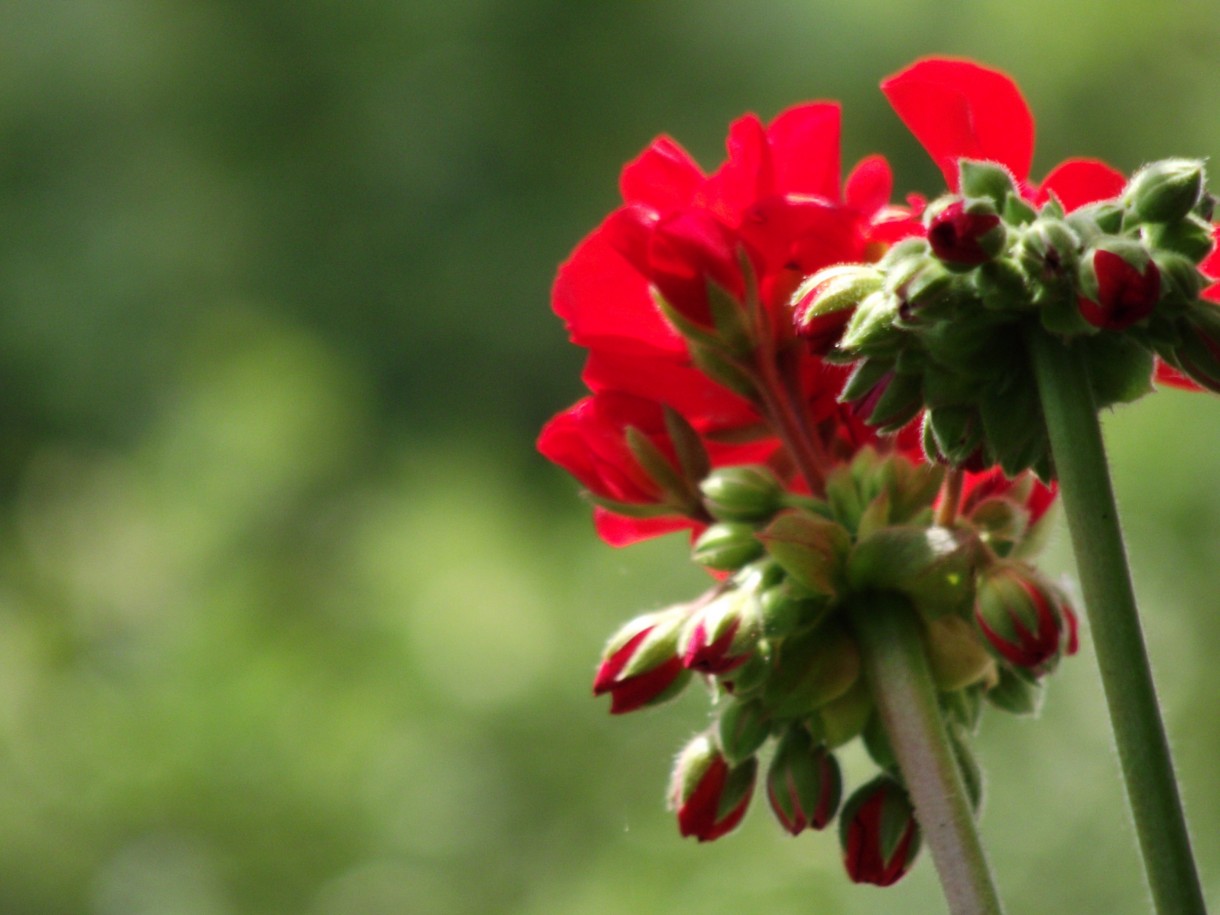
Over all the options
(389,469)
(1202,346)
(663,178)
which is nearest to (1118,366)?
(1202,346)

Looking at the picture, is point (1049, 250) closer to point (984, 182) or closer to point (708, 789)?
point (984, 182)

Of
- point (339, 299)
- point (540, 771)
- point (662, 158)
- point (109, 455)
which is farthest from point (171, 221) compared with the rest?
point (662, 158)

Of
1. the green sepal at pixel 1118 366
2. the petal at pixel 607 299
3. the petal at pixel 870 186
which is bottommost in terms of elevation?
the green sepal at pixel 1118 366

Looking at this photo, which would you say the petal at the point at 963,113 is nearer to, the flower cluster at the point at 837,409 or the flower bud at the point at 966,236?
the flower cluster at the point at 837,409

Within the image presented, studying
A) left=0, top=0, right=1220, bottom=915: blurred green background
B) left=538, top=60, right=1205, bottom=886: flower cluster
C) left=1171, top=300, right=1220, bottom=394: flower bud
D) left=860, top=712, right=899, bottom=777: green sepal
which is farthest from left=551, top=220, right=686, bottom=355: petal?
left=0, top=0, right=1220, bottom=915: blurred green background

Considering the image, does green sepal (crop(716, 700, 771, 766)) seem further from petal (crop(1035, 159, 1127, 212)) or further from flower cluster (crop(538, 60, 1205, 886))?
petal (crop(1035, 159, 1127, 212))

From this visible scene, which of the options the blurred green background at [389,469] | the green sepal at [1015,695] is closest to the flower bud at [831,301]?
the green sepal at [1015,695]
